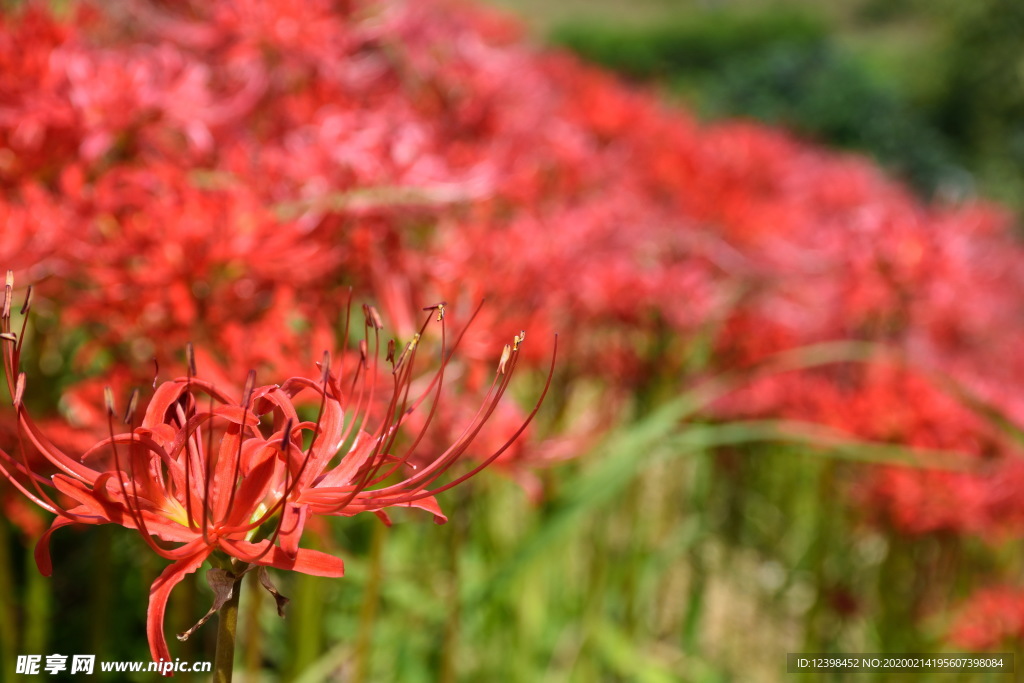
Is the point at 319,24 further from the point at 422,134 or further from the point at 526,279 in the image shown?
the point at 526,279

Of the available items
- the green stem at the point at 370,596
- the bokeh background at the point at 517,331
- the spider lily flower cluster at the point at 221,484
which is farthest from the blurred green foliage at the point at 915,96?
the spider lily flower cluster at the point at 221,484

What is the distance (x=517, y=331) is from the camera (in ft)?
3.12

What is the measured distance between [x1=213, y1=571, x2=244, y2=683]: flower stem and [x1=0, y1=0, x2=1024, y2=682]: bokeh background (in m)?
0.34

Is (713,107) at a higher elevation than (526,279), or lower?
higher

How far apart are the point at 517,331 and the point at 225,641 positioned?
1.91ft

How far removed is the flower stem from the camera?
0.39m

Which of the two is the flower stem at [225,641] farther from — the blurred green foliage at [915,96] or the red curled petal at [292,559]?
the blurred green foliage at [915,96]

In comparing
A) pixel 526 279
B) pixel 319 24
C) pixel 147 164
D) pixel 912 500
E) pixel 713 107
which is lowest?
pixel 912 500

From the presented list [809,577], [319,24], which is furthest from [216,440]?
[809,577]

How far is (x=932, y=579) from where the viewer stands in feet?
5.28

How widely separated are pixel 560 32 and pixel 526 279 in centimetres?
780

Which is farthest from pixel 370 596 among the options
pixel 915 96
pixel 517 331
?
pixel 915 96

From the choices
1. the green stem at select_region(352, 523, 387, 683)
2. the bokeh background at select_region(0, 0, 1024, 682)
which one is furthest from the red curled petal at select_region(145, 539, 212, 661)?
the green stem at select_region(352, 523, 387, 683)

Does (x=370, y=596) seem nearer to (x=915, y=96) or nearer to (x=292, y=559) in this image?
(x=292, y=559)
